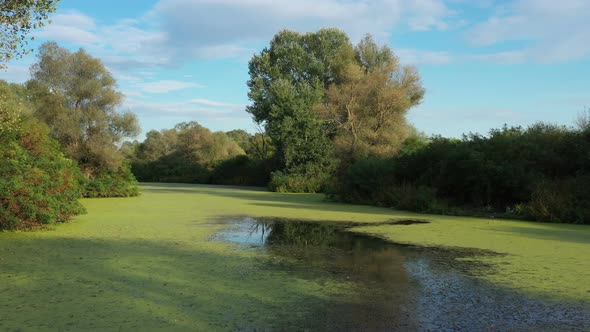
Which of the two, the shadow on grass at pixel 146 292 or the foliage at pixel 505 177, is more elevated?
the foliage at pixel 505 177

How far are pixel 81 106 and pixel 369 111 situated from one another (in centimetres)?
1313

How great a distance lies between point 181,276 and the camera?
502 cm

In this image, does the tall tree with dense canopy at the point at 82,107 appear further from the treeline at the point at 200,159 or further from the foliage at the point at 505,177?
the treeline at the point at 200,159

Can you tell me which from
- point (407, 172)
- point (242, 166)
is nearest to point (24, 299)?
point (407, 172)

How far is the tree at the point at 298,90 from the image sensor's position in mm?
23984

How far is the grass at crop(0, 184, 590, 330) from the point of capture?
12.1ft

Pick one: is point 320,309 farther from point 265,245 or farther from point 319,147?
point 319,147

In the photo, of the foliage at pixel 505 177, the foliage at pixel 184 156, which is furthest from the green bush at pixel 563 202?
the foliage at pixel 184 156

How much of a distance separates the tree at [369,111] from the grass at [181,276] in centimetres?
1267

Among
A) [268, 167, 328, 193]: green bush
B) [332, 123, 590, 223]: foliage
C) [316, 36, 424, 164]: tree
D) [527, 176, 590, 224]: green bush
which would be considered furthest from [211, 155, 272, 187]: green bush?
[527, 176, 590, 224]: green bush

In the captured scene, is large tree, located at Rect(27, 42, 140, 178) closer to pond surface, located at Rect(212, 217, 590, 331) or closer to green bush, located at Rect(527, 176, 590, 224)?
pond surface, located at Rect(212, 217, 590, 331)

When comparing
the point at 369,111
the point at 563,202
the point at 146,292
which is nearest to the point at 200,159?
the point at 369,111

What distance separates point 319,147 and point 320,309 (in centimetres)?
2016

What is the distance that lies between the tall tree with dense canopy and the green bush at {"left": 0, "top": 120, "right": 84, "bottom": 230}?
29.1ft
